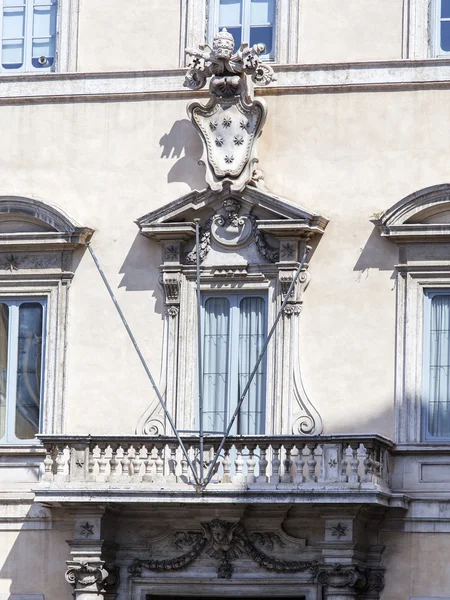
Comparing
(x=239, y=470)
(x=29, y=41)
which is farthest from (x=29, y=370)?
(x=29, y=41)

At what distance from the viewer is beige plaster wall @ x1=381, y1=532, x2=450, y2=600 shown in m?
23.2

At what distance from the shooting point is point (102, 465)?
23.6 m

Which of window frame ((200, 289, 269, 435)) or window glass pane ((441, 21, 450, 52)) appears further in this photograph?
window glass pane ((441, 21, 450, 52))

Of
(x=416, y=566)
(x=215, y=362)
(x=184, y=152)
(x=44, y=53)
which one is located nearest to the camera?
(x=416, y=566)

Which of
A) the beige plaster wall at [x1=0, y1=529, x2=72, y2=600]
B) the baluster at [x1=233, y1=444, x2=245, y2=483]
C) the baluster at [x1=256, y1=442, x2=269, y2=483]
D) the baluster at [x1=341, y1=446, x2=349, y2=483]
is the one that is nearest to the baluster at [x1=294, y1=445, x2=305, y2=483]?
the baluster at [x1=256, y1=442, x2=269, y2=483]

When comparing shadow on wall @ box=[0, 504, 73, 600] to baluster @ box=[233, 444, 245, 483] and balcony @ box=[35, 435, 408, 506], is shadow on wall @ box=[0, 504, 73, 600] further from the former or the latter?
baluster @ box=[233, 444, 245, 483]

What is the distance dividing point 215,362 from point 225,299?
781 millimetres

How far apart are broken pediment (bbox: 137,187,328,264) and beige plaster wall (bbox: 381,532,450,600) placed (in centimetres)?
368

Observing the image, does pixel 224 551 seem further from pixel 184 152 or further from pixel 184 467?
pixel 184 152

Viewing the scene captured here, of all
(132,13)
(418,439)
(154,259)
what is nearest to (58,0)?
(132,13)

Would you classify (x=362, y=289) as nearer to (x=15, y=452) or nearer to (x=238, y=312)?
(x=238, y=312)

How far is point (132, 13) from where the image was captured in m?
25.3

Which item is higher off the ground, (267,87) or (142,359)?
(267,87)

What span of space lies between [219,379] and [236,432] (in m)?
0.69
